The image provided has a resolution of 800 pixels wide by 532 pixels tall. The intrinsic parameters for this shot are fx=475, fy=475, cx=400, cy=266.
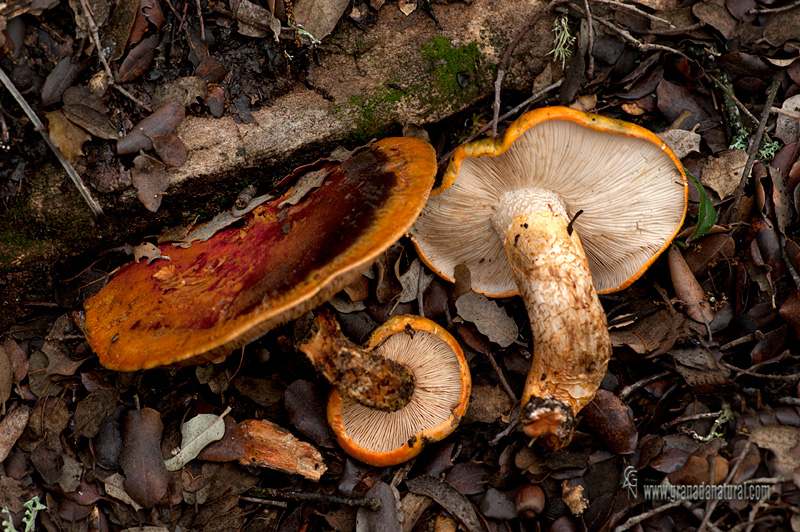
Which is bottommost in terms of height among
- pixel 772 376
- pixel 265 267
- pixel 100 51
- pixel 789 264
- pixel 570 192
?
pixel 772 376

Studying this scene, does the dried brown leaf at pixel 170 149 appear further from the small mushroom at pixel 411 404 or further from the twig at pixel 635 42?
the twig at pixel 635 42

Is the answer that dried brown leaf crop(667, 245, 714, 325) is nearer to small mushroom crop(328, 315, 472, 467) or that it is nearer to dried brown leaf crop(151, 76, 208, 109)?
small mushroom crop(328, 315, 472, 467)

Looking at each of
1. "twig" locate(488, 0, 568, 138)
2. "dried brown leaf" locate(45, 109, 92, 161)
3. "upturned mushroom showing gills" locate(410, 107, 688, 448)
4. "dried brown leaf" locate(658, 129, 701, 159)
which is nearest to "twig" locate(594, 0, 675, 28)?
"twig" locate(488, 0, 568, 138)

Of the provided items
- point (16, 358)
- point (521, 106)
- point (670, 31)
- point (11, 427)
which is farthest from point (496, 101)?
point (11, 427)

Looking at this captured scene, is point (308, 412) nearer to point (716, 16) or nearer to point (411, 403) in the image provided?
point (411, 403)

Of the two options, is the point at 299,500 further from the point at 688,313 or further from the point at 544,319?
the point at 688,313

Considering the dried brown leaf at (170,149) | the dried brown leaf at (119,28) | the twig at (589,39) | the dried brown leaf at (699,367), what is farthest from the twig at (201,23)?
the dried brown leaf at (699,367)

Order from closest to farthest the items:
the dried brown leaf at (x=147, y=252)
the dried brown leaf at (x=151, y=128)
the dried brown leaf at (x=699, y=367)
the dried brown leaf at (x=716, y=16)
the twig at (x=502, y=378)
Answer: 1. the dried brown leaf at (x=151, y=128)
2. the dried brown leaf at (x=147, y=252)
3. the dried brown leaf at (x=699, y=367)
4. the twig at (x=502, y=378)
5. the dried brown leaf at (x=716, y=16)

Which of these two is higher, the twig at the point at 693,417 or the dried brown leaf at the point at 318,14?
the dried brown leaf at the point at 318,14
